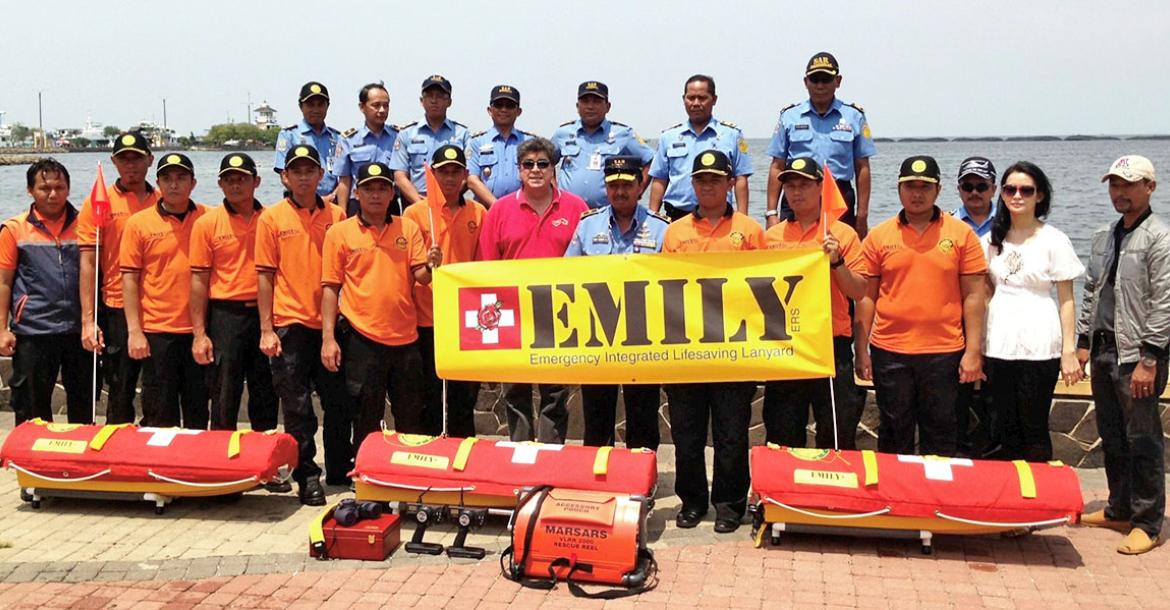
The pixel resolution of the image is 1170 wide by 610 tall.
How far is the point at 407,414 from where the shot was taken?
276 inches

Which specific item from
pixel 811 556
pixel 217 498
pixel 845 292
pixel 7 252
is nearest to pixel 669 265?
pixel 845 292

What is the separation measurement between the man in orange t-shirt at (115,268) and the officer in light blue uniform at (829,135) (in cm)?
469

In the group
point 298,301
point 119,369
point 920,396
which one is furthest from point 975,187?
point 119,369

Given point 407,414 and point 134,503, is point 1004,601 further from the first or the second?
point 134,503

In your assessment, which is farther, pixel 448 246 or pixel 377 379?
pixel 448 246

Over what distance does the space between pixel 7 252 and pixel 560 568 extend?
4.55 m

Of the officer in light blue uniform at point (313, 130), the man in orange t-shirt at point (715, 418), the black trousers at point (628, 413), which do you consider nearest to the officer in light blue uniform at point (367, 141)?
the officer in light blue uniform at point (313, 130)

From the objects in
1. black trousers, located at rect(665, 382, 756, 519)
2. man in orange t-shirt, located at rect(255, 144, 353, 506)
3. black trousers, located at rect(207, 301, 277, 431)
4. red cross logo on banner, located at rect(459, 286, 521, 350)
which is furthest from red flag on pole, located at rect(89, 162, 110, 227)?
black trousers, located at rect(665, 382, 756, 519)

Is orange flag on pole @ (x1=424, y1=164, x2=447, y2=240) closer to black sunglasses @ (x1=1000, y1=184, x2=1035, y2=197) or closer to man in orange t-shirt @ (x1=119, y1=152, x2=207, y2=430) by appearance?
man in orange t-shirt @ (x1=119, y1=152, x2=207, y2=430)

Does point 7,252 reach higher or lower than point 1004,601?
higher

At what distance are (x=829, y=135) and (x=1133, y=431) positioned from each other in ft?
10.8

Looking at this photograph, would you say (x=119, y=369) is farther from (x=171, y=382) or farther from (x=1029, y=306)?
(x=1029, y=306)

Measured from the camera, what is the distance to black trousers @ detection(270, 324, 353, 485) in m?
6.81

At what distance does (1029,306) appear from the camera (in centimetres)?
623
